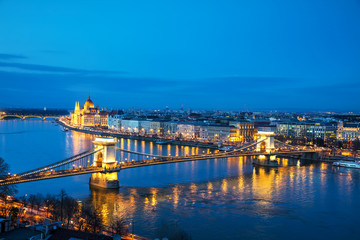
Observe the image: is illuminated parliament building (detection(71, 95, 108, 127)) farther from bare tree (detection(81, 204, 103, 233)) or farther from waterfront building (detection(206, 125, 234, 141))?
bare tree (detection(81, 204, 103, 233))

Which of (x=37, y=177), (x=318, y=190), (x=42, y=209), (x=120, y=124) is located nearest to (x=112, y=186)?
(x=37, y=177)

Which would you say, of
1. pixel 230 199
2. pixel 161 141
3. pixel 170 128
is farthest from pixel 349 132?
pixel 230 199

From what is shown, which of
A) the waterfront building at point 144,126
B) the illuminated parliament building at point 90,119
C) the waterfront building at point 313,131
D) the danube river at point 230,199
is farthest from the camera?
the illuminated parliament building at point 90,119

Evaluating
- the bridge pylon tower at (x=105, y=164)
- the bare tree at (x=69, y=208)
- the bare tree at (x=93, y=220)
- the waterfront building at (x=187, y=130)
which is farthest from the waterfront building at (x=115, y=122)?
the bare tree at (x=93, y=220)

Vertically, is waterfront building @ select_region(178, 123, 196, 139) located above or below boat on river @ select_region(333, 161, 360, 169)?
above

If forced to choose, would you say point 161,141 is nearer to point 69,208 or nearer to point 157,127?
point 157,127

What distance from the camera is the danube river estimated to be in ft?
27.8

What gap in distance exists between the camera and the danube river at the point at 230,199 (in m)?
8.48

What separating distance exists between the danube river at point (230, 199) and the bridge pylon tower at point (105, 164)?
0.34m

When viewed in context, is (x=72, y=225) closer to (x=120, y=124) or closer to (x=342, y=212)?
(x=342, y=212)

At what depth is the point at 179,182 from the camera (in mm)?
12883

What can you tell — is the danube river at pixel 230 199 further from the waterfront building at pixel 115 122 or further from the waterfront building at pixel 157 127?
the waterfront building at pixel 115 122

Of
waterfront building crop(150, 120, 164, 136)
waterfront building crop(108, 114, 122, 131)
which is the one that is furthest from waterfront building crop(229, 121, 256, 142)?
waterfront building crop(108, 114, 122, 131)

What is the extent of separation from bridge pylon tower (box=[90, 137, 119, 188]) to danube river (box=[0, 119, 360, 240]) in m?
0.34
